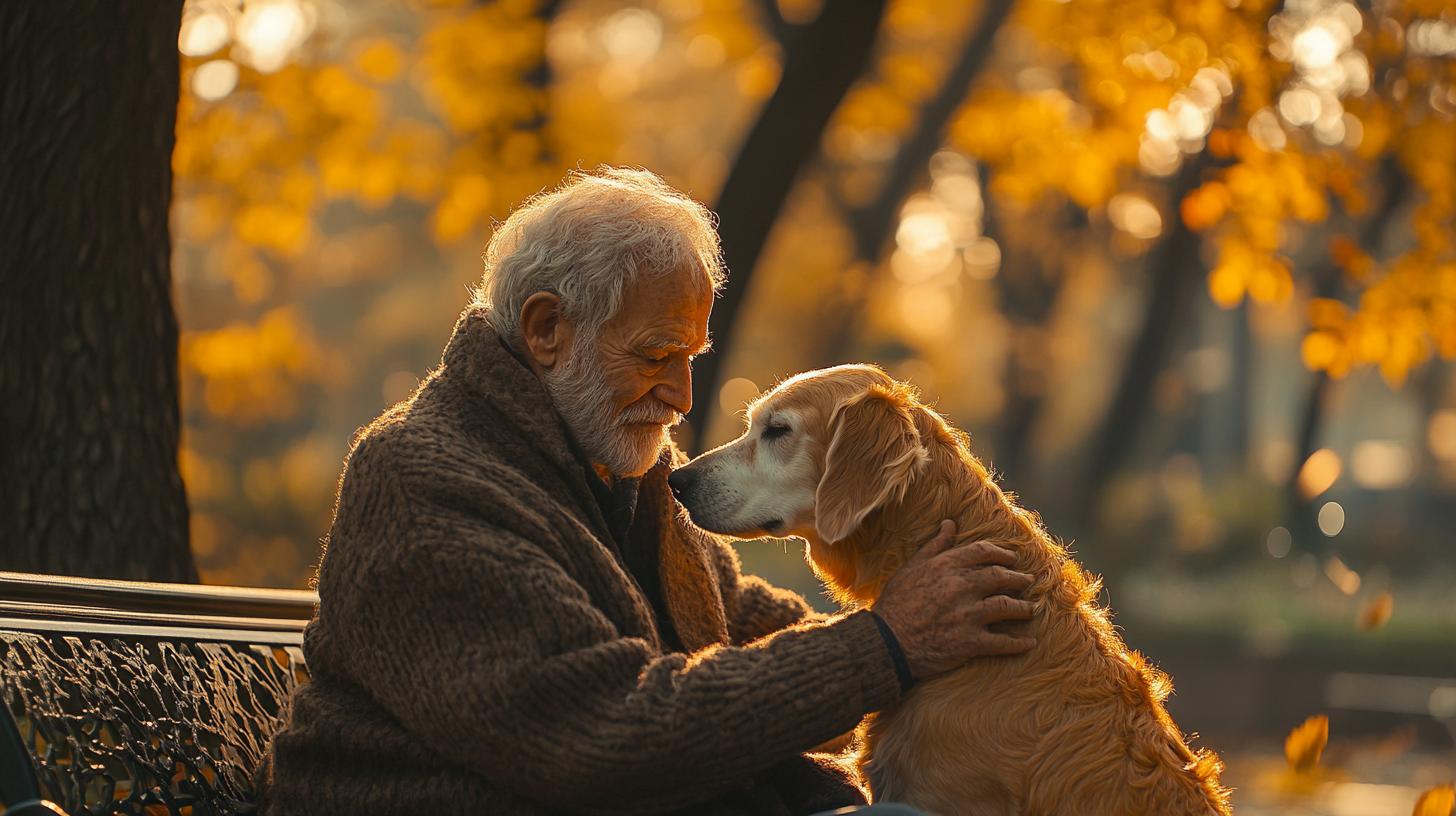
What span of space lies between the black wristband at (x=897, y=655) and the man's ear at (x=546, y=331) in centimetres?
90

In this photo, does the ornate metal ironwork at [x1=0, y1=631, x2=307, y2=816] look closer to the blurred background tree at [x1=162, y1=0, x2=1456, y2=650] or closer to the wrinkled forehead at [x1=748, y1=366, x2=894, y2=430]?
the wrinkled forehead at [x1=748, y1=366, x2=894, y2=430]

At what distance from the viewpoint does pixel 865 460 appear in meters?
2.84

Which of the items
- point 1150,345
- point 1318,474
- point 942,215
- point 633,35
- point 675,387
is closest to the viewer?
point 675,387

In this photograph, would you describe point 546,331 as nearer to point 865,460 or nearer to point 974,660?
point 865,460

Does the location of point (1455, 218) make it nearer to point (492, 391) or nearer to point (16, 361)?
point (492, 391)

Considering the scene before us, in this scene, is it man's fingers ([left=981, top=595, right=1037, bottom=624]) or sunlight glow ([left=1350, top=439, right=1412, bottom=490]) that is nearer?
man's fingers ([left=981, top=595, right=1037, bottom=624])

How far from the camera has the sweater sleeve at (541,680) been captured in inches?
83.0

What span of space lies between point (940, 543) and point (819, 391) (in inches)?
22.2

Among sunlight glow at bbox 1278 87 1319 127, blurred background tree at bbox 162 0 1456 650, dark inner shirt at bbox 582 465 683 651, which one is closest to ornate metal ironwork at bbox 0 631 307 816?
dark inner shirt at bbox 582 465 683 651

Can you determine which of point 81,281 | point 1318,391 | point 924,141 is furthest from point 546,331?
point 1318,391

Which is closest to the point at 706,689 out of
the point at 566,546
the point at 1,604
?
the point at 566,546

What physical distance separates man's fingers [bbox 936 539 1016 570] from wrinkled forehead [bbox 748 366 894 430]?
532 millimetres

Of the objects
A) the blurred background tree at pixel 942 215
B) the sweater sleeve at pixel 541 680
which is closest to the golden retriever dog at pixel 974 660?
the sweater sleeve at pixel 541 680

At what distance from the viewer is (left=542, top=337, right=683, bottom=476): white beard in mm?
2652
